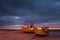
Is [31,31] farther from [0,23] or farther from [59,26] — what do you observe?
[0,23]

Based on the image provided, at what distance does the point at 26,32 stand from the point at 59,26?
1128 cm

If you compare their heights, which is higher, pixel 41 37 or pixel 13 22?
pixel 13 22

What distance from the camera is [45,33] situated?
653 inches

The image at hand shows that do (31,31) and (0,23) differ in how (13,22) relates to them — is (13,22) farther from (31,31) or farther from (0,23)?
(31,31)

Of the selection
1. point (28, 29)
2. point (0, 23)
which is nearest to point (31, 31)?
point (28, 29)

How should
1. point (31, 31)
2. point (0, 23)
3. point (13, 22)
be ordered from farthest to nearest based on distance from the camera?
point (13, 22) < point (0, 23) < point (31, 31)

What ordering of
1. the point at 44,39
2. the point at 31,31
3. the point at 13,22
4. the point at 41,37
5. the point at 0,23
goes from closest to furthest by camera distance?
the point at 44,39
the point at 41,37
the point at 31,31
the point at 0,23
the point at 13,22

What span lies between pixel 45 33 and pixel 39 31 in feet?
3.23

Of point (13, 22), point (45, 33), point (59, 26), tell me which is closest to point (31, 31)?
point (45, 33)

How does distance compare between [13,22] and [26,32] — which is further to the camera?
[13,22]

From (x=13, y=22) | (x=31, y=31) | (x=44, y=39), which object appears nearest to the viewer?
(x=44, y=39)

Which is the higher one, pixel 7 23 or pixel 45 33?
pixel 7 23

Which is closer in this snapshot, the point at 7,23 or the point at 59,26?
the point at 59,26

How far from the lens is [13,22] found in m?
36.9
